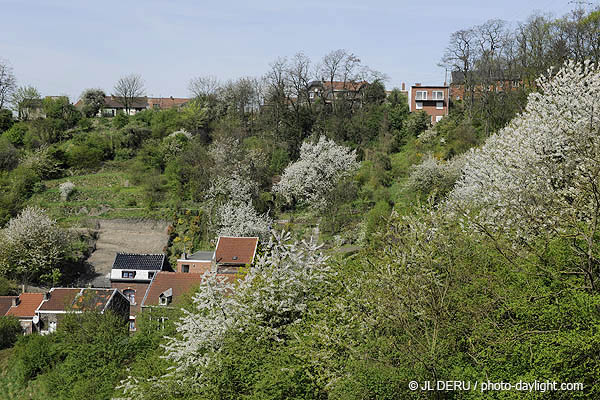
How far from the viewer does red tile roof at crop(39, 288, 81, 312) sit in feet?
90.0

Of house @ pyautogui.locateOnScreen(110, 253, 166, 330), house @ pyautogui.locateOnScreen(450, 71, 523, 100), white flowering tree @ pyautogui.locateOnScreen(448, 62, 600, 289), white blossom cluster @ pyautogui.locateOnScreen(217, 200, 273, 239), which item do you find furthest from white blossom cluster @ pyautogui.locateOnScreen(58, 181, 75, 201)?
white flowering tree @ pyautogui.locateOnScreen(448, 62, 600, 289)

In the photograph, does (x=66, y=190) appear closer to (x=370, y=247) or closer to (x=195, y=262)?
(x=195, y=262)

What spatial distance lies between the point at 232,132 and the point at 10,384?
83.0ft

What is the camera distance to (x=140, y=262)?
31.3 metres

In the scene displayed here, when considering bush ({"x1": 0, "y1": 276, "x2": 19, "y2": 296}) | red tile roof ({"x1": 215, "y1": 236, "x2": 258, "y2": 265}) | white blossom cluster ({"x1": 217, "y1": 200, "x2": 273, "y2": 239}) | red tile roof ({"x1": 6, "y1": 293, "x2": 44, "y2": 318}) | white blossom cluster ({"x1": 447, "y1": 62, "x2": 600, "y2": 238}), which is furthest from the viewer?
white blossom cluster ({"x1": 217, "y1": 200, "x2": 273, "y2": 239})

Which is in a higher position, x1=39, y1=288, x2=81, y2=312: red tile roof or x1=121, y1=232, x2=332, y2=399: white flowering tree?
x1=121, y1=232, x2=332, y2=399: white flowering tree

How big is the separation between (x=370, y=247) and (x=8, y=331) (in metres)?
18.3

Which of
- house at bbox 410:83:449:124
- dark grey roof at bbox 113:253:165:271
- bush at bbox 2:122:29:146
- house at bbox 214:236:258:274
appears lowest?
dark grey roof at bbox 113:253:165:271

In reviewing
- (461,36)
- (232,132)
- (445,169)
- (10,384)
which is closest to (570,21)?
(461,36)

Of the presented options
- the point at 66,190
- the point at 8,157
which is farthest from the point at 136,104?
the point at 66,190

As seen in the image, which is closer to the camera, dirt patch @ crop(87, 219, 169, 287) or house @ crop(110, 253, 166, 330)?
house @ crop(110, 253, 166, 330)

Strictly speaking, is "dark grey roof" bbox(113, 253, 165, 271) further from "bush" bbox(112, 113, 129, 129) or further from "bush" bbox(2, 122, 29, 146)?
"bush" bbox(112, 113, 129, 129)

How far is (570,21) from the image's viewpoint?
36.2m

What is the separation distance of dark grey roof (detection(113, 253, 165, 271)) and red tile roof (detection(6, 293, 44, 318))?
13.7ft
